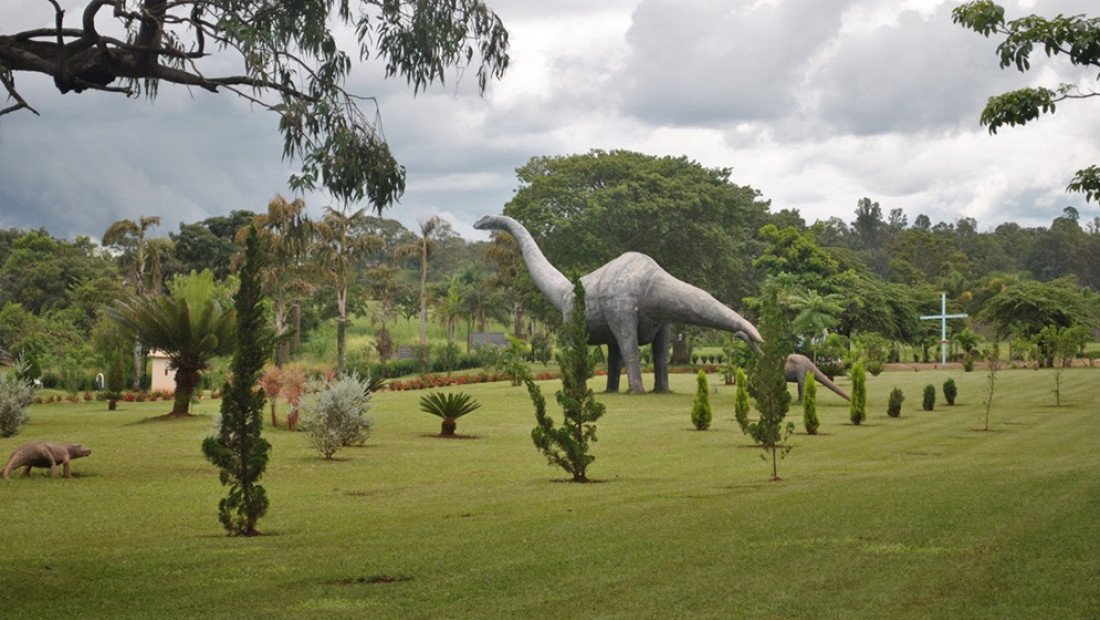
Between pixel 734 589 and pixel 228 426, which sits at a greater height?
pixel 228 426

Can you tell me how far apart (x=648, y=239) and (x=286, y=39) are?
48112mm

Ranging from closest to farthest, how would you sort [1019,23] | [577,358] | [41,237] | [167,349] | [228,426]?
1. [228,426]
2. [1019,23]
3. [577,358]
4. [167,349]
5. [41,237]

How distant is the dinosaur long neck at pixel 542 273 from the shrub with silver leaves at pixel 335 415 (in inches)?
623

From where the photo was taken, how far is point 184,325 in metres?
26.1

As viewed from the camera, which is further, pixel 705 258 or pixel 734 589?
pixel 705 258

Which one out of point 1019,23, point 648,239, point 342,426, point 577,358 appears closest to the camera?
point 1019,23

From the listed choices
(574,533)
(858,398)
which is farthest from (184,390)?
(574,533)

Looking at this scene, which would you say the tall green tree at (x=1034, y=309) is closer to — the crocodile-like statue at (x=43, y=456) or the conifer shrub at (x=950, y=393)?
the conifer shrub at (x=950, y=393)

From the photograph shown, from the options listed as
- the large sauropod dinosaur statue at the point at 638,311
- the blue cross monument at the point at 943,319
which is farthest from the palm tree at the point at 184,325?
the blue cross monument at the point at 943,319

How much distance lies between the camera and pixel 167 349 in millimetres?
26516

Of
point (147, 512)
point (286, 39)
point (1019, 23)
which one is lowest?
point (147, 512)

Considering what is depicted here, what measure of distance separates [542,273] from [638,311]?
5.57 meters

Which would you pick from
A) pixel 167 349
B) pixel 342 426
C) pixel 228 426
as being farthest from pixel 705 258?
pixel 228 426

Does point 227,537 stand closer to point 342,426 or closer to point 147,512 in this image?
point 147,512
